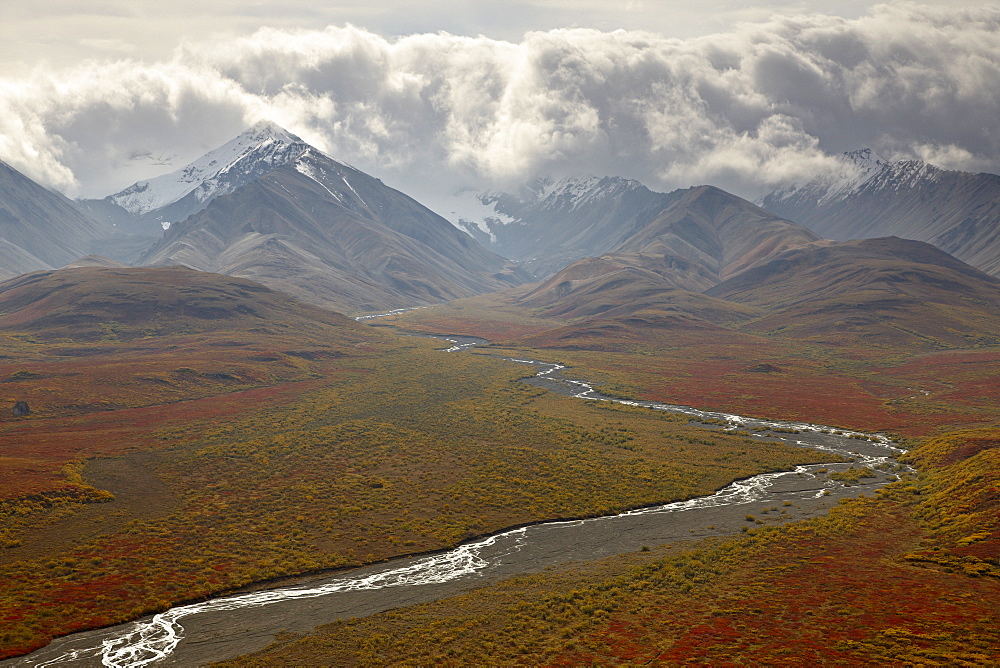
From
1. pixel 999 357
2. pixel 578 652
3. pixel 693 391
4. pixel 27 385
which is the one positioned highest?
pixel 27 385

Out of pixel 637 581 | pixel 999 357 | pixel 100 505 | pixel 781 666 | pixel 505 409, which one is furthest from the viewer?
pixel 999 357

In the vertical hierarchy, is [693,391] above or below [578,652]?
below

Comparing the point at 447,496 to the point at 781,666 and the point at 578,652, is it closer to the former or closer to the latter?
the point at 578,652

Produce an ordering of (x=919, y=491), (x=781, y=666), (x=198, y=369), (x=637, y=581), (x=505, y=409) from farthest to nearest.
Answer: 1. (x=198, y=369)
2. (x=505, y=409)
3. (x=919, y=491)
4. (x=637, y=581)
5. (x=781, y=666)

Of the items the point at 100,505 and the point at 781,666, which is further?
the point at 100,505

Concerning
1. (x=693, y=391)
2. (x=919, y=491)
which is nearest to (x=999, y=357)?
(x=693, y=391)

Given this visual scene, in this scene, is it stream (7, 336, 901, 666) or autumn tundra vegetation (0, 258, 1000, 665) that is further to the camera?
autumn tundra vegetation (0, 258, 1000, 665)
